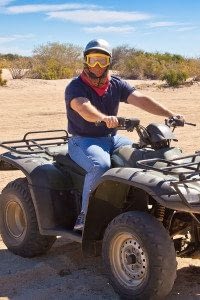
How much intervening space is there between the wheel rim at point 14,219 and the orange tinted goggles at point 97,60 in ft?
5.54

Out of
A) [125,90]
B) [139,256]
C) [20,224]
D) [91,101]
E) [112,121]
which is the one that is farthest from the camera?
[20,224]

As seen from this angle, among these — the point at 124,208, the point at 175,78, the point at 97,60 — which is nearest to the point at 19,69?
the point at 175,78

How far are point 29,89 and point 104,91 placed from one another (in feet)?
72.3

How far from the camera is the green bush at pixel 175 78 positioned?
29.7 meters

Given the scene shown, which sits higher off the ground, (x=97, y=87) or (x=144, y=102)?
(x=97, y=87)

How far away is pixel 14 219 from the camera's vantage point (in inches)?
257

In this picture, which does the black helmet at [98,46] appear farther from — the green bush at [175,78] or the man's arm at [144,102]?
the green bush at [175,78]

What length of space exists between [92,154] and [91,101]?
56 cm

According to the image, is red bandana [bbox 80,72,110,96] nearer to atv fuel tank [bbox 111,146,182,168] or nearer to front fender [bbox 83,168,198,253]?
atv fuel tank [bbox 111,146,182,168]

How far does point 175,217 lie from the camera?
17.0 ft

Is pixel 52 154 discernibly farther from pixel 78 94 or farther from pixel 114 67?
pixel 114 67

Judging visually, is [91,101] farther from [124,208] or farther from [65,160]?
[124,208]

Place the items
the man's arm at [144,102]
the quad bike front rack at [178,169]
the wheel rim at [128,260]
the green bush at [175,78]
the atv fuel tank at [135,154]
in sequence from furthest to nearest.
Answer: the green bush at [175,78] < the man's arm at [144,102] < the atv fuel tank at [135,154] < the wheel rim at [128,260] < the quad bike front rack at [178,169]

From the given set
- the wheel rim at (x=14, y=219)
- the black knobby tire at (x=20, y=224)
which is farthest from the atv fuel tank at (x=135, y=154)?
the wheel rim at (x=14, y=219)
